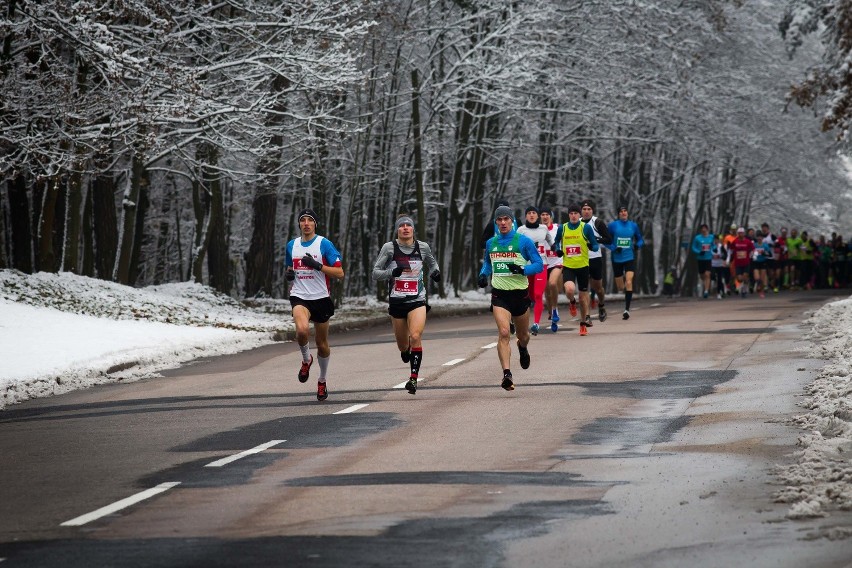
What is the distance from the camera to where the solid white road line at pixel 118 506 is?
8930 mm

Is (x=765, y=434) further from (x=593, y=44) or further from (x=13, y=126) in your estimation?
(x=593, y=44)

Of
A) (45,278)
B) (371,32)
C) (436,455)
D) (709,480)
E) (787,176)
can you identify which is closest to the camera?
(709,480)

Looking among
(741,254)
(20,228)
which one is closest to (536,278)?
(20,228)

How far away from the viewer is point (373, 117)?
130 feet

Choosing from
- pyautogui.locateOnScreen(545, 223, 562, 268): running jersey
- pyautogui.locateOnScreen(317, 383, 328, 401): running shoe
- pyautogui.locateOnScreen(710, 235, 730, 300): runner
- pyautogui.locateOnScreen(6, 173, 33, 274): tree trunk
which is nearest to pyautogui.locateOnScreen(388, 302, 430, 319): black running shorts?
pyautogui.locateOnScreen(317, 383, 328, 401): running shoe

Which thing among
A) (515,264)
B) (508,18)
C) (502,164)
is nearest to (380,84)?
(508,18)

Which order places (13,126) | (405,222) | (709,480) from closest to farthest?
(709,480) → (405,222) → (13,126)

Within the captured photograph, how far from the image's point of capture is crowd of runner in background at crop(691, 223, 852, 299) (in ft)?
141

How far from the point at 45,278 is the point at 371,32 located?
10.5 m

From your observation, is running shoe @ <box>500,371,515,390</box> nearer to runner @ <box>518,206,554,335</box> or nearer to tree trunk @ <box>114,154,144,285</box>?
runner @ <box>518,206,554,335</box>

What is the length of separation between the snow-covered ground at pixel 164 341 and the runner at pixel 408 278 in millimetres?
4119

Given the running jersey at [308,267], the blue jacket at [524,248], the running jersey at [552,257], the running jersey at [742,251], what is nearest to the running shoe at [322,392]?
the running jersey at [308,267]

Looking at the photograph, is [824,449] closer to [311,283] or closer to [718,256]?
[311,283]

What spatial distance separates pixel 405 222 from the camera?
16328 mm
